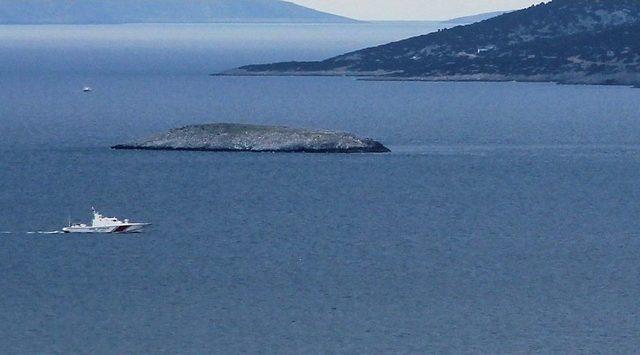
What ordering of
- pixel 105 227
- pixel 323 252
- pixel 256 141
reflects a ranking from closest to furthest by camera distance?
1. pixel 323 252
2. pixel 105 227
3. pixel 256 141

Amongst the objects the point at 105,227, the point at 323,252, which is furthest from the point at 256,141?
the point at 323,252

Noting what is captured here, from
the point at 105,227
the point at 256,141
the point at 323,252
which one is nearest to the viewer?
the point at 323,252

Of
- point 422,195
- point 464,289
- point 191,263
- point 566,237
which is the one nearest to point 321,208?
point 422,195

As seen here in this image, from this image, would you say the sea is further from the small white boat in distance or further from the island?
the island

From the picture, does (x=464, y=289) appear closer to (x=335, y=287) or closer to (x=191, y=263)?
(x=335, y=287)

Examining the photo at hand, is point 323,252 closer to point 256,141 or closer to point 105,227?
point 105,227

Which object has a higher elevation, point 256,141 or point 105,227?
point 105,227

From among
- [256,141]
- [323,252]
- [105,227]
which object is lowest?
[256,141]

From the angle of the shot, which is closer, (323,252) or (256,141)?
(323,252)

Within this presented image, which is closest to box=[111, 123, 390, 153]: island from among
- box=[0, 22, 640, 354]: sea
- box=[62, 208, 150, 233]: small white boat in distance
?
box=[0, 22, 640, 354]: sea
